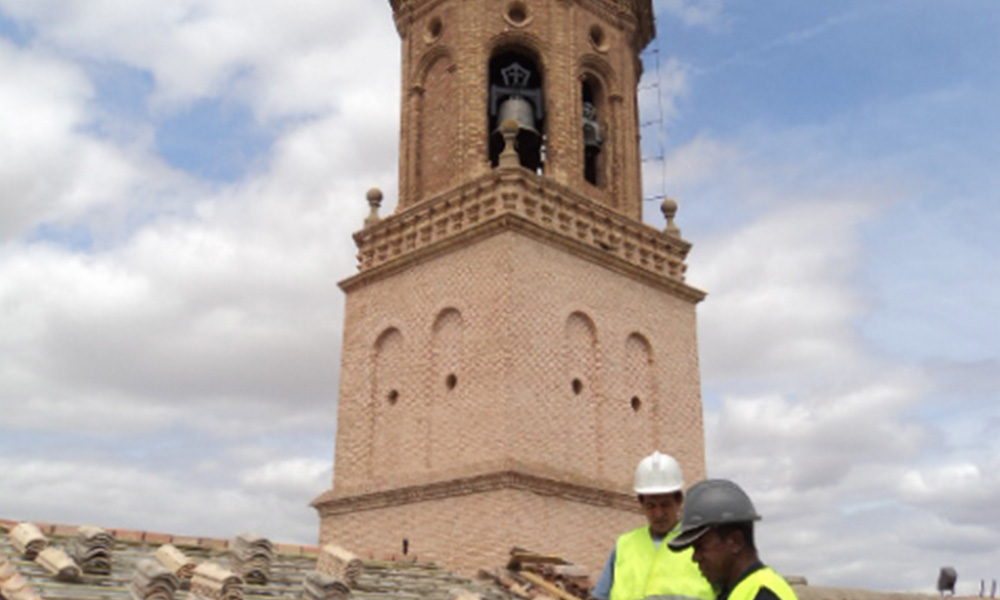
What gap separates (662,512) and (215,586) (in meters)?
4.15

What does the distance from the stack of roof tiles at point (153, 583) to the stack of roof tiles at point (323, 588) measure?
1342 mm

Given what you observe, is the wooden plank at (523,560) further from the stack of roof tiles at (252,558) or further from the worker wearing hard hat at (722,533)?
the worker wearing hard hat at (722,533)

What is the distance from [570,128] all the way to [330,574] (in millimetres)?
9689

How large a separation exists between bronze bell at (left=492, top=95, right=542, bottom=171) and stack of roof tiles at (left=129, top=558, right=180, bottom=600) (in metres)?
10.6

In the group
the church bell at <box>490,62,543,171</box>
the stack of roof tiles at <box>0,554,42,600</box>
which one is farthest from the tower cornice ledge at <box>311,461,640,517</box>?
the stack of roof tiles at <box>0,554,42,600</box>

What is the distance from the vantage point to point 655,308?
17.5 metres

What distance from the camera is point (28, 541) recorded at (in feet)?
29.7

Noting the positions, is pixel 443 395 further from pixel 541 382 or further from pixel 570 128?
pixel 570 128

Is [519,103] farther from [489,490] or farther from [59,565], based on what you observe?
[59,565]

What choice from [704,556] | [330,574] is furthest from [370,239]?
[704,556]

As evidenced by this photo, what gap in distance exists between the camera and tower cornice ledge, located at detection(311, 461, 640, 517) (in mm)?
14109

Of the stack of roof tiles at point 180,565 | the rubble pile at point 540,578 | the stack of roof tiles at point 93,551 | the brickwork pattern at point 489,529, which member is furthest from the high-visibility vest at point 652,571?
the brickwork pattern at point 489,529

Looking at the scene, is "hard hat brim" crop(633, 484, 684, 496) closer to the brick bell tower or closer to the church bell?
the brick bell tower

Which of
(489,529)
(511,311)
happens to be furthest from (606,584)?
(511,311)
